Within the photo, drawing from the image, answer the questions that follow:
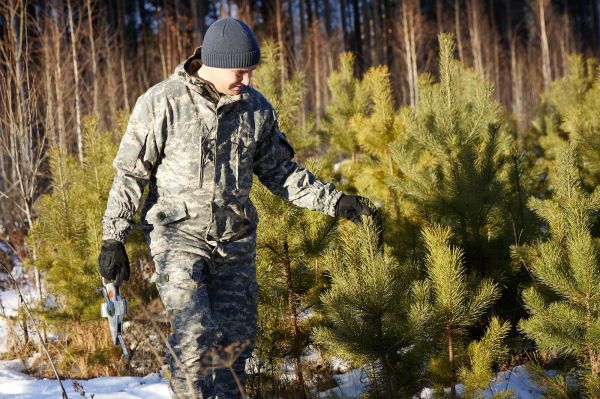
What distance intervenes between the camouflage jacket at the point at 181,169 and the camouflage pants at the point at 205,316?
9 centimetres

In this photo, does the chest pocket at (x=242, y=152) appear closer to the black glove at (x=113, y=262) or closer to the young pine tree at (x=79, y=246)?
the black glove at (x=113, y=262)

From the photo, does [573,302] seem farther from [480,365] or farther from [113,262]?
[113,262]

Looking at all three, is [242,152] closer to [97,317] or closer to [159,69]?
[97,317]

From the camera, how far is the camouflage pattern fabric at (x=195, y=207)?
2.47m

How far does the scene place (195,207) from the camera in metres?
2.58

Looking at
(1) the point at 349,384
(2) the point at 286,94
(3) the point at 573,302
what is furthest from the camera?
(2) the point at 286,94

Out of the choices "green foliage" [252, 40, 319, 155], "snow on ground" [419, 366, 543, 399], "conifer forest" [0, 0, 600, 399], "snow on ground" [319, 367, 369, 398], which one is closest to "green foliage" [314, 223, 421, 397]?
"conifer forest" [0, 0, 600, 399]

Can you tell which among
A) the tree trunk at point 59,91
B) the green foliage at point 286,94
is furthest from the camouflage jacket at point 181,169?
the tree trunk at point 59,91

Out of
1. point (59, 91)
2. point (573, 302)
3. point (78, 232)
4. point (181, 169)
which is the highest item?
point (59, 91)

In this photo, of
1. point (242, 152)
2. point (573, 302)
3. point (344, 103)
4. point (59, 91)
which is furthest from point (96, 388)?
point (59, 91)

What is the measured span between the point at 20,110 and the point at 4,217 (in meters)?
4.77

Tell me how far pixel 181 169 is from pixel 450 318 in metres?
1.27

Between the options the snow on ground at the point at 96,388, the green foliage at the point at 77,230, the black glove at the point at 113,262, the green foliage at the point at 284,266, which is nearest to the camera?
Answer: the black glove at the point at 113,262

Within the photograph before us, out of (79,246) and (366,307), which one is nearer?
(366,307)
